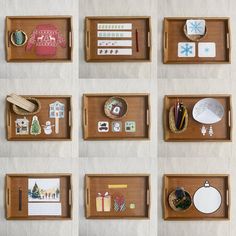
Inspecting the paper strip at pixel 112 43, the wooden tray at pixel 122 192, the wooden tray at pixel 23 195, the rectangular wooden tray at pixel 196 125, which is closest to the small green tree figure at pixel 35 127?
the wooden tray at pixel 23 195

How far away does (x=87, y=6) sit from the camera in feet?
8.61

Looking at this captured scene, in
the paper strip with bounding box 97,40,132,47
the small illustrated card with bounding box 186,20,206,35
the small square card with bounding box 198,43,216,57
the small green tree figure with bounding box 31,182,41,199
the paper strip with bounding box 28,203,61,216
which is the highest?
the small illustrated card with bounding box 186,20,206,35

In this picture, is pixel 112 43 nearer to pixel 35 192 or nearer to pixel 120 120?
pixel 120 120

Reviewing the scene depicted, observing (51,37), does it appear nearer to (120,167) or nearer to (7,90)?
(7,90)

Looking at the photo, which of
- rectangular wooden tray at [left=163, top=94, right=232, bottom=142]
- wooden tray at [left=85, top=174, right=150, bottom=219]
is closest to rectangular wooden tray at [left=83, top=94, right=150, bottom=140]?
rectangular wooden tray at [left=163, top=94, right=232, bottom=142]

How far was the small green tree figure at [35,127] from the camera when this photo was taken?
2.61 metres

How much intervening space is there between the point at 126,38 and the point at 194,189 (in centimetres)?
96

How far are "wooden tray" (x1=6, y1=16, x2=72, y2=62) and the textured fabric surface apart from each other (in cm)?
4

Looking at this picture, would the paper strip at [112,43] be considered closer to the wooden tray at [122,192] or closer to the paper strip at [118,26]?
the paper strip at [118,26]

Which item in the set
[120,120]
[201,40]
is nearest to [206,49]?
[201,40]

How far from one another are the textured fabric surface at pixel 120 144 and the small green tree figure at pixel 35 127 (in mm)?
68

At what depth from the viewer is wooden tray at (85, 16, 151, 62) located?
2.61 m

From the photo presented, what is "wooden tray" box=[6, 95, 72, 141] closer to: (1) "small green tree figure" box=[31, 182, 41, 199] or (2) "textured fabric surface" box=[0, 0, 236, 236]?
(2) "textured fabric surface" box=[0, 0, 236, 236]

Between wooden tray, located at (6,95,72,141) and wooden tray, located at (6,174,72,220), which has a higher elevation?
wooden tray, located at (6,95,72,141)
